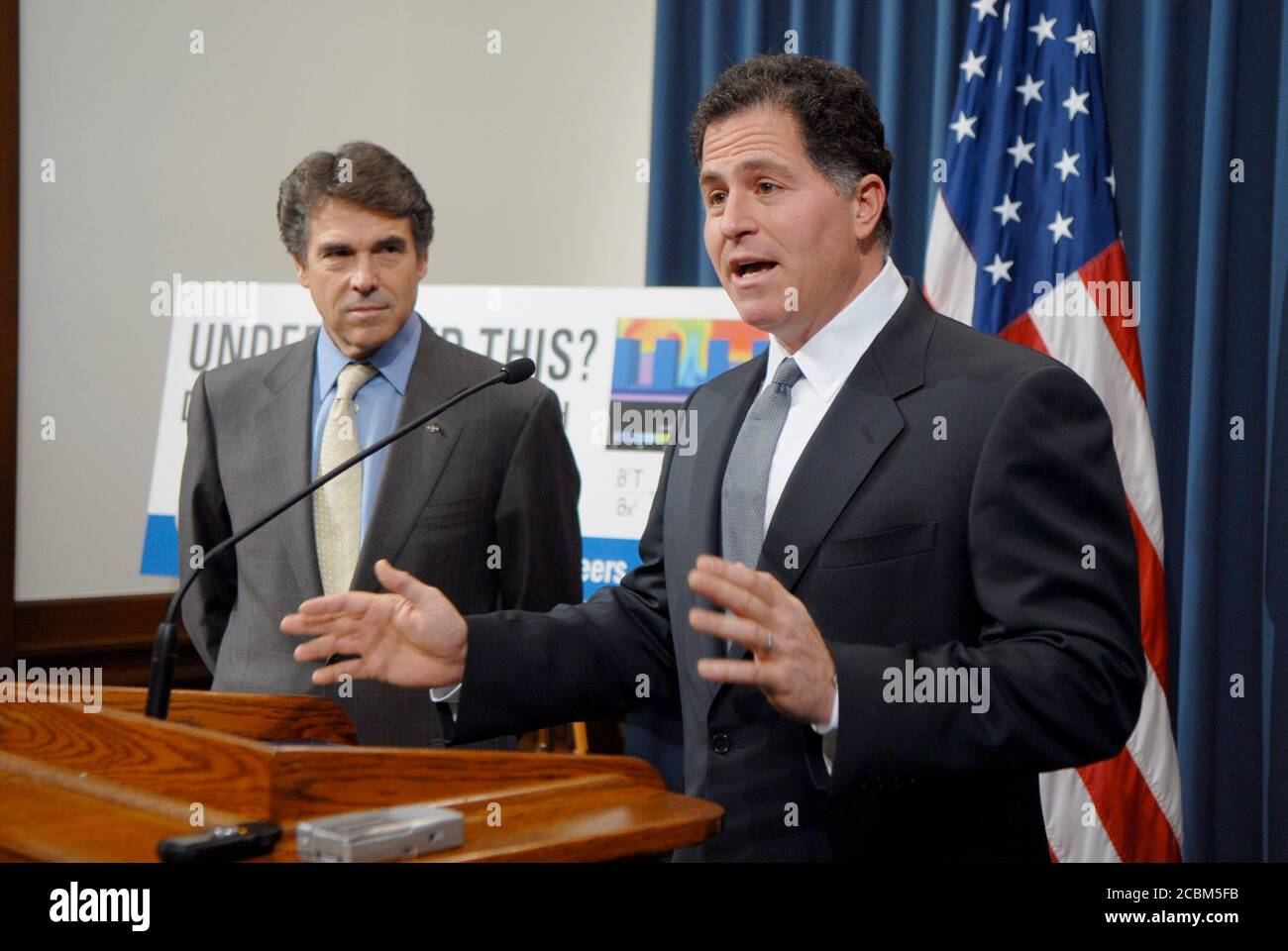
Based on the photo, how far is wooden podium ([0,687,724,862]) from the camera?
1233 millimetres

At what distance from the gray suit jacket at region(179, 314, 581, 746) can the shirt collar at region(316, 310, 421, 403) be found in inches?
1.0

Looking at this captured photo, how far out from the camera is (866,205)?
1.93 metres

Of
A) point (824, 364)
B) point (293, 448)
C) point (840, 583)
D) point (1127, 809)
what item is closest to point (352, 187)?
point (293, 448)

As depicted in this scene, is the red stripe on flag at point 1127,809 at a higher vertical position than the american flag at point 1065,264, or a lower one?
lower

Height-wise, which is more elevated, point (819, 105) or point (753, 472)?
point (819, 105)

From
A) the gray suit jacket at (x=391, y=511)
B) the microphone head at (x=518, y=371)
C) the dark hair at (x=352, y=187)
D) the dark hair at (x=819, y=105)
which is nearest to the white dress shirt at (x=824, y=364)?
the dark hair at (x=819, y=105)

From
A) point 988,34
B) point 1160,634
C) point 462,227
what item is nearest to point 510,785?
point 1160,634

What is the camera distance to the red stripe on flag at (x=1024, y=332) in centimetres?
341

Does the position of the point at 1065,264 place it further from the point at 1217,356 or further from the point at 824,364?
the point at 824,364

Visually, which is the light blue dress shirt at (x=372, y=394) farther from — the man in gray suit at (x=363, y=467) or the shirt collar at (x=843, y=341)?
the shirt collar at (x=843, y=341)

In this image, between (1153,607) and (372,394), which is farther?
(1153,607)

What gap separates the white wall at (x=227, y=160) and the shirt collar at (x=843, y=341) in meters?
3.00

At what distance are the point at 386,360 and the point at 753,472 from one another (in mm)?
1213
